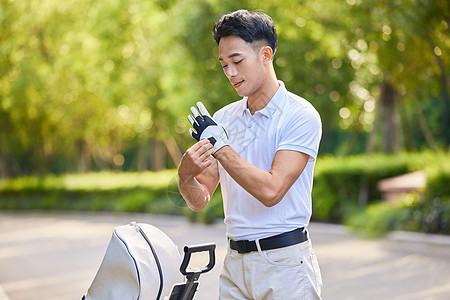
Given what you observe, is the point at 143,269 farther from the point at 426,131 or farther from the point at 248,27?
the point at 426,131

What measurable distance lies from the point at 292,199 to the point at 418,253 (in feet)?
32.6

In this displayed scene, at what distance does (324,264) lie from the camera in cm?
1157

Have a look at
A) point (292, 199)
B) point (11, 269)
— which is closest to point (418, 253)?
point (11, 269)

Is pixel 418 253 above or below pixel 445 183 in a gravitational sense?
below

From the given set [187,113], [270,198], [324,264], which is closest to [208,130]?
[270,198]

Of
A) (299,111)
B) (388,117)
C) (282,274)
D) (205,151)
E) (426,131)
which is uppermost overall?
(299,111)

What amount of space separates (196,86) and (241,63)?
19096 mm

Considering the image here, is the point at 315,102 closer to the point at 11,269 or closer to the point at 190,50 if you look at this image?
the point at 190,50

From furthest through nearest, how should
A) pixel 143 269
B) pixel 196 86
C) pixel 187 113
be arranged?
pixel 187 113
pixel 196 86
pixel 143 269

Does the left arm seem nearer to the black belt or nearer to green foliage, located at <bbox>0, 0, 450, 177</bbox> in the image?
the black belt

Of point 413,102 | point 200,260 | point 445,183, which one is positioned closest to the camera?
point 200,260

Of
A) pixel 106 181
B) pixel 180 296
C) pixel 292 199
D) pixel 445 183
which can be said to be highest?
pixel 292 199

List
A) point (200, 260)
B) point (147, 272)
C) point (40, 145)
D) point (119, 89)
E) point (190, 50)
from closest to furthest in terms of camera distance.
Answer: point (147, 272) < point (200, 260) < point (190, 50) < point (119, 89) < point (40, 145)

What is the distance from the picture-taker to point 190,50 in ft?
70.1
